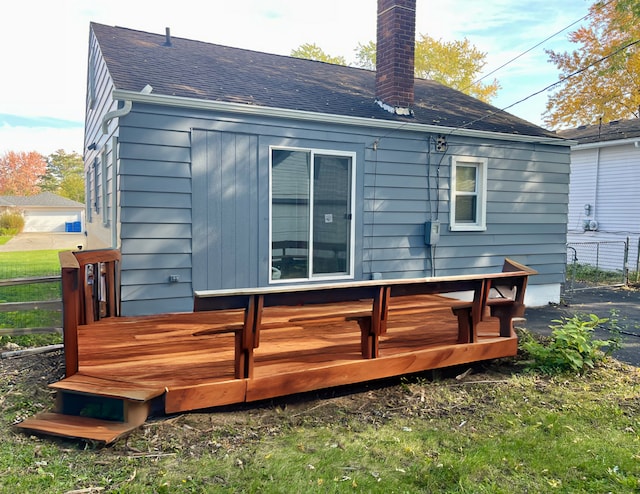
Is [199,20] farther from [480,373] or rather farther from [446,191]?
[480,373]

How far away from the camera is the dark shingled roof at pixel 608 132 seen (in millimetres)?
13141

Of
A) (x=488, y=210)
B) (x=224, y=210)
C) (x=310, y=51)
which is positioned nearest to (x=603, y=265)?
(x=488, y=210)

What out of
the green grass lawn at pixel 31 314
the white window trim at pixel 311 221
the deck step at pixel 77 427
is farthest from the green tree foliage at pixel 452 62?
the deck step at pixel 77 427

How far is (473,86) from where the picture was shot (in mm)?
24547

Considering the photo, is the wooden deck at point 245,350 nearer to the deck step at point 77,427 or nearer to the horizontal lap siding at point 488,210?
the deck step at point 77,427

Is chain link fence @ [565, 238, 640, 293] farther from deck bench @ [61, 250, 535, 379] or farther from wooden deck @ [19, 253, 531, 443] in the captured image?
wooden deck @ [19, 253, 531, 443]

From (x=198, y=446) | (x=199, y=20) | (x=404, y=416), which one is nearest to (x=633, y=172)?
(x=404, y=416)

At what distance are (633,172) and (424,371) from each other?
38.6 feet

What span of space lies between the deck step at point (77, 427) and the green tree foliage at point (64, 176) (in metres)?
51.4

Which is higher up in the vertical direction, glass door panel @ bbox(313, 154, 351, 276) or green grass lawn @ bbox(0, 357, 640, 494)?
glass door panel @ bbox(313, 154, 351, 276)

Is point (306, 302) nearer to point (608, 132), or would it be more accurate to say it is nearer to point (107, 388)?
point (107, 388)

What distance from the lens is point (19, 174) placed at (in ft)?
167

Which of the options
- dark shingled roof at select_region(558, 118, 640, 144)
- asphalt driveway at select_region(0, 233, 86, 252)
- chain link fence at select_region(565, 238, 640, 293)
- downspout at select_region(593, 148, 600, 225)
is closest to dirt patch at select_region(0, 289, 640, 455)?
chain link fence at select_region(565, 238, 640, 293)

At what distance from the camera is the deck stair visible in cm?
291
